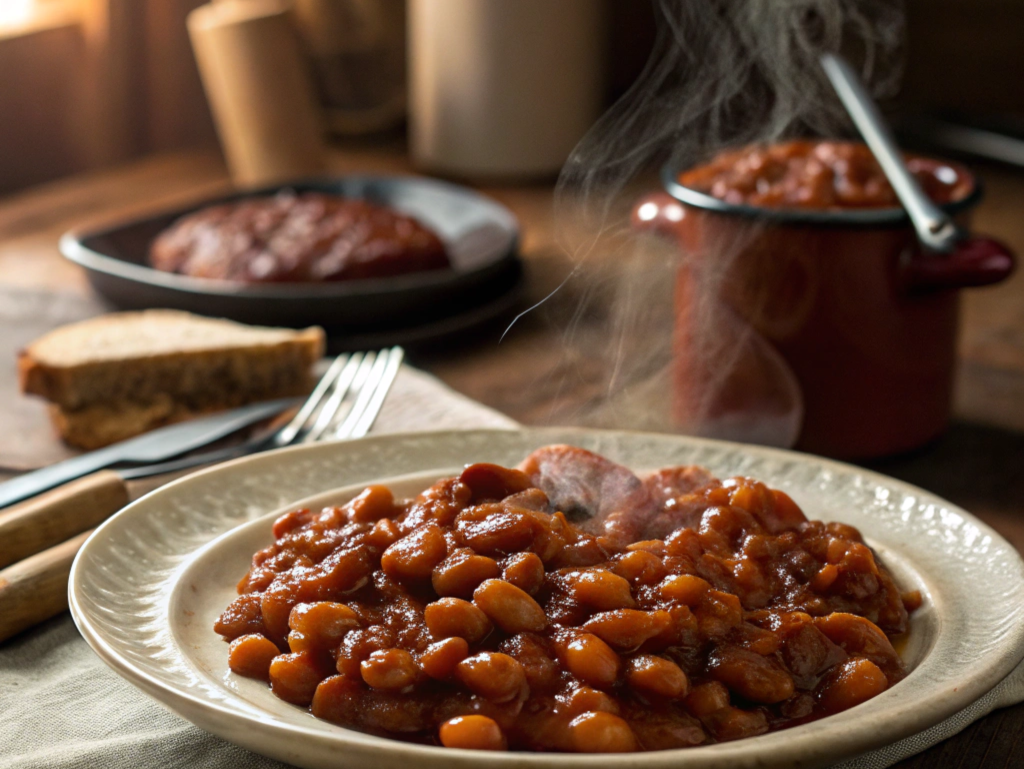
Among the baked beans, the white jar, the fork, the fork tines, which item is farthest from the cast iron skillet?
the white jar

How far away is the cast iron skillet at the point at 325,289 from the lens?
8.87 ft

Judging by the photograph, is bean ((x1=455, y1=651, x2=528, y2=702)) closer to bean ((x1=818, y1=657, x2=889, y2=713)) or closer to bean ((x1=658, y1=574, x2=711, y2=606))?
bean ((x1=658, y1=574, x2=711, y2=606))

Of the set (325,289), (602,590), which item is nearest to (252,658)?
(602,590)

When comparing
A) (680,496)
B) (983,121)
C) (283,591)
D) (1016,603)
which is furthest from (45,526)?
(983,121)

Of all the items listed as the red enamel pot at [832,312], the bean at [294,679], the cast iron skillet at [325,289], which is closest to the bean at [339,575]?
the bean at [294,679]

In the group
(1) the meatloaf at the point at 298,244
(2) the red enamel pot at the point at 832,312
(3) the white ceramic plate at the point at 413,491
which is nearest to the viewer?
(3) the white ceramic plate at the point at 413,491

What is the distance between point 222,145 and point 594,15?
2.11 m

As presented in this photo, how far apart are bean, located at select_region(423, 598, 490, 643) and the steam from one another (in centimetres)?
59

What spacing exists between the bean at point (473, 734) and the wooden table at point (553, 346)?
492mm

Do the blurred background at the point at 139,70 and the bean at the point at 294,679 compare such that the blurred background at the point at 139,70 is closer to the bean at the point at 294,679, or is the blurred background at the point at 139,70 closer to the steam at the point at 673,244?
the steam at the point at 673,244

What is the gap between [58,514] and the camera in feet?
5.18

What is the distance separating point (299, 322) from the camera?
9.02ft

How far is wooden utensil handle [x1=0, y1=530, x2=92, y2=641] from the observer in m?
1.44

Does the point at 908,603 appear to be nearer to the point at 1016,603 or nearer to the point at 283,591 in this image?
the point at 1016,603
